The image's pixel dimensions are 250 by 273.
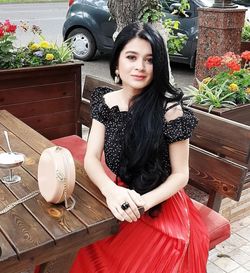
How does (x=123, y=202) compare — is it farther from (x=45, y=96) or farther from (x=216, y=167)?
(x=45, y=96)

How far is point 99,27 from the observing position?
314 inches

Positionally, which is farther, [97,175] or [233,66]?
[233,66]

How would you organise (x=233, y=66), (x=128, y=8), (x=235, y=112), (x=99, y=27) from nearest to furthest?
(x=235, y=112) → (x=233, y=66) → (x=128, y=8) → (x=99, y=27)

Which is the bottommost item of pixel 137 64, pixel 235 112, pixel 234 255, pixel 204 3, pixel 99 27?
pixel 234 255

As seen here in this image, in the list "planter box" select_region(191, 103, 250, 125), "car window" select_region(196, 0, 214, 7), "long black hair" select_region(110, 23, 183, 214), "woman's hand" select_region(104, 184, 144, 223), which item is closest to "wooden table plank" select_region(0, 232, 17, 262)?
"woman's hand" select_region(104, 184, 144, 223)

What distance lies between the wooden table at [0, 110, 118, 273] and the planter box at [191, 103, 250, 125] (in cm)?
125

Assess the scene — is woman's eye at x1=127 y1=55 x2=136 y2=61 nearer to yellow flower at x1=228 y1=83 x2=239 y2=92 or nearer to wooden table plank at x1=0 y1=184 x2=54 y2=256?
wooden table plank at x1=0 y1=184 x2=54 y2=256

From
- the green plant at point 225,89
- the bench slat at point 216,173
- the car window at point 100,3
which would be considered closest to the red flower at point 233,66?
the green plant at point 225,89

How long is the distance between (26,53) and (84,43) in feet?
16.6

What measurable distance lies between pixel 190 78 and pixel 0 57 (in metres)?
4.86

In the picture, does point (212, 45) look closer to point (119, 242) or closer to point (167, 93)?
point (167, 93)

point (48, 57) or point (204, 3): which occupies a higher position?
point (204, 3)

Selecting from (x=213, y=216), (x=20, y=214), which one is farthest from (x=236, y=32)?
(x=20, y=214)

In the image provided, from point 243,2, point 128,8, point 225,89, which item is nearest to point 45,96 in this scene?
point 128,8
